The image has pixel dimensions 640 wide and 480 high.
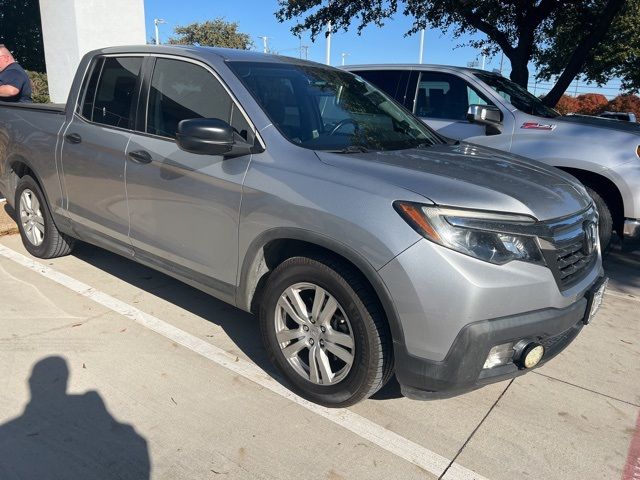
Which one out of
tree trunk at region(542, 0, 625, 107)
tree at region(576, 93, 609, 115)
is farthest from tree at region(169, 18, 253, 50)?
tree trunk at region(542, 0, 625, 107)

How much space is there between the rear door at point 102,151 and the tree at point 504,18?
7642 mm

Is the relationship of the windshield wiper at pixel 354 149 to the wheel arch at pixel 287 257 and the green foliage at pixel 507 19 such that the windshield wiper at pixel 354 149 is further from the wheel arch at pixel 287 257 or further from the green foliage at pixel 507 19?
the green foliage at pixel 507 19

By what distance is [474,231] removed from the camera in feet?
7.89

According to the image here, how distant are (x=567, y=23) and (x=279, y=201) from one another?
1158 centimetres

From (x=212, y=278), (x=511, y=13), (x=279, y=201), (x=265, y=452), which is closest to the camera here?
(x=265, y=452)

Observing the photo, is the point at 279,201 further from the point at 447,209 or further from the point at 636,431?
the point at 636,431

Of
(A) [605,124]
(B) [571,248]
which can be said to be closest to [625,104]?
(A) [605,124]

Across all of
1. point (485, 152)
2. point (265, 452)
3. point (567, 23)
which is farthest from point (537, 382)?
point (567, 23)

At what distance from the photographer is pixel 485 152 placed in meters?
3.57

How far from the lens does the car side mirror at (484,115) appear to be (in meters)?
5.47

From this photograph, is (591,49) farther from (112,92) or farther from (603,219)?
(112,92)

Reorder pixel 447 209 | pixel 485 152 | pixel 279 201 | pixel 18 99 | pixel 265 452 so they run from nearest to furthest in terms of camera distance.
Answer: pixel 447 209 → pixel 265 452 → pixel 279 201 → pixel 485 152 → pixel 18 99

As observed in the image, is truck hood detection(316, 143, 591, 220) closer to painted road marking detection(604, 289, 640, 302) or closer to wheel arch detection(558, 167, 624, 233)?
painted road marking detection(604, 289, 640, 302)

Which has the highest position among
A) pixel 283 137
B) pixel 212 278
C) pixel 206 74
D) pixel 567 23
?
pixel 567 23
